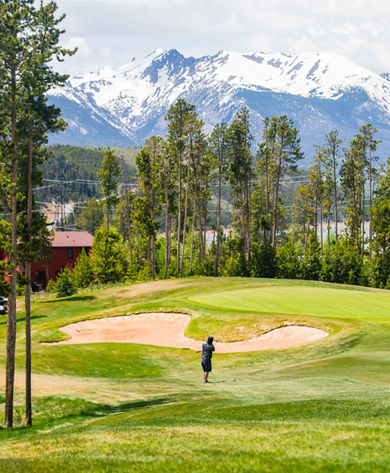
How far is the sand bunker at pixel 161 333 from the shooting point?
34950 millimetres

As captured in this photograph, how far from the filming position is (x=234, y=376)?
1020 inches

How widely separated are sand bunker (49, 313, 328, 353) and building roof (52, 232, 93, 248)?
6853 centimetres

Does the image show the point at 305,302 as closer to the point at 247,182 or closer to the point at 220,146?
the point at 220,146

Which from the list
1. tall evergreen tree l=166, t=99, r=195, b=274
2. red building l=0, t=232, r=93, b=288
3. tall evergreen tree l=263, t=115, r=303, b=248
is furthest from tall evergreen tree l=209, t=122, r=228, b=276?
red building l=0, t=232, r=93, b=288

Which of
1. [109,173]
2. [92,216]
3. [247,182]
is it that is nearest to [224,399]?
[247,182]

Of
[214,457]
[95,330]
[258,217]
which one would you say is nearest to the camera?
[214,457]

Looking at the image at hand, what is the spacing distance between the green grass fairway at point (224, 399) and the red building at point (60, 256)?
209ft

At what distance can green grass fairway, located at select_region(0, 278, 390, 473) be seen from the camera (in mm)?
10148

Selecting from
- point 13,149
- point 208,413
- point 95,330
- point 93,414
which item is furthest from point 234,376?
point 95,330

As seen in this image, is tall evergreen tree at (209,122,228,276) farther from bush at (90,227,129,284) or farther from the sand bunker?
the sand bunker

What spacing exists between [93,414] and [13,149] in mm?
10165

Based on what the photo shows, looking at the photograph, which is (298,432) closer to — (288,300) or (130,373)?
(130,373)

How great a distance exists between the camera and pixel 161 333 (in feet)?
135

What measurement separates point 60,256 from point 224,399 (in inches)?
3826
